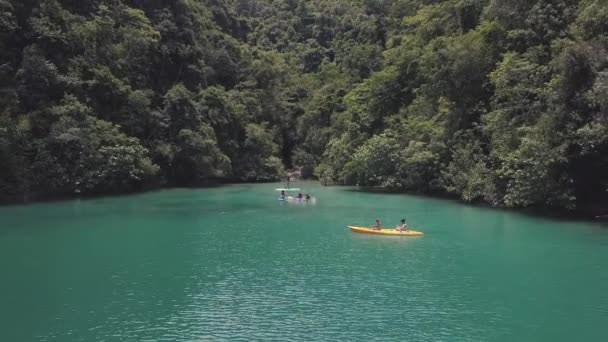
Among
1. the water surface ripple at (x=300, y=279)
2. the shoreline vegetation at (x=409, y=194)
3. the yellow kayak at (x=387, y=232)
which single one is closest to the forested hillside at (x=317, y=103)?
the shoreline vegetation at (x=409, y=194)

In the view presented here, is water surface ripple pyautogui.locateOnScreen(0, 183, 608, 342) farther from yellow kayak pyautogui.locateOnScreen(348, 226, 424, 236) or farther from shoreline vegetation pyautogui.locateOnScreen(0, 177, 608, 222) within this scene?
shoreline vegetation pyautogui.locateOnScreen(0, 177, 608, 222)

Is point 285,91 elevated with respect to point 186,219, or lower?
elevated

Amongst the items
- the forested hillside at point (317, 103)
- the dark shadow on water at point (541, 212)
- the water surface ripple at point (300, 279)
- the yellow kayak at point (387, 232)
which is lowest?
the water surface ripple at point (300, 279)

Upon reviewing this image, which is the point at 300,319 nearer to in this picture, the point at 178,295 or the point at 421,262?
the point at 178,295

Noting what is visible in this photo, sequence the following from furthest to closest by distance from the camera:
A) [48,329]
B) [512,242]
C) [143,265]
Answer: [512,242] → [143,265] → [48,329]

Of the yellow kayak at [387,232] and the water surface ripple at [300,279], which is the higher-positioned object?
the yellow kayak at [387,232]

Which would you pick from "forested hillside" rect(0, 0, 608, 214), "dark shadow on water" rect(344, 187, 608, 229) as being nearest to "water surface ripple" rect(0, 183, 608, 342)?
"dark shadow on water" rect(344, 187, 608, 229)

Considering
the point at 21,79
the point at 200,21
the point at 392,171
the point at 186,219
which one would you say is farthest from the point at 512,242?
the point at 200,21

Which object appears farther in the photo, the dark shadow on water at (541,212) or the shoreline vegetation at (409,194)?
the shoreline vegetation at (409,194)

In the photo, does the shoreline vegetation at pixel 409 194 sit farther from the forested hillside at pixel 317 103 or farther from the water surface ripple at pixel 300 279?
the water surface ripple at pixel 300 279
